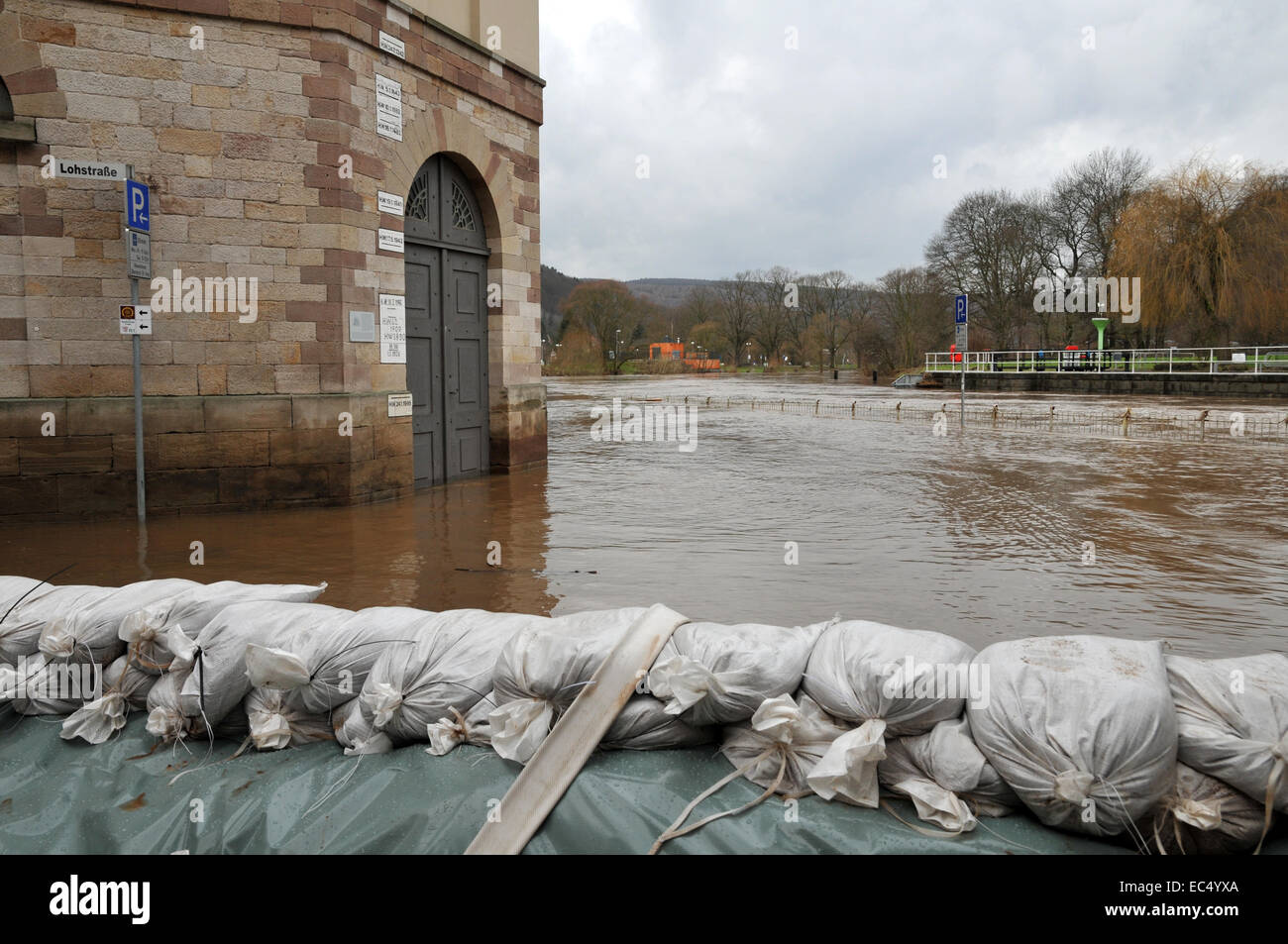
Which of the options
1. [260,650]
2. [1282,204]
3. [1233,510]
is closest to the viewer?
[260,650]

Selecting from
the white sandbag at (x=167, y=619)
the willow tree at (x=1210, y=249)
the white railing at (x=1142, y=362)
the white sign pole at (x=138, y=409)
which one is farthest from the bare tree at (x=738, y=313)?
the white sandbag at (x=167, y=619)

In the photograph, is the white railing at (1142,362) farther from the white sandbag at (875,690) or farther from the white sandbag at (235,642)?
the white sandbag at (235,642)

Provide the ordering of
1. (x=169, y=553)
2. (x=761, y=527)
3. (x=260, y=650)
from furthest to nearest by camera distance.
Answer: (x=761, y=527)
(x=169, y=553)
(x=260, y=650)

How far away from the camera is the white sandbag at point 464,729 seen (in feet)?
10.8

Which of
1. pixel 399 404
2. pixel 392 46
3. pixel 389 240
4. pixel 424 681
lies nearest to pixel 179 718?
pixel 424 681

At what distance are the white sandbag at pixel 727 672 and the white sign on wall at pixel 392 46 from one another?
9.24 m

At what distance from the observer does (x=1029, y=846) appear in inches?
106

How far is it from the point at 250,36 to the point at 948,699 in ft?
31.2

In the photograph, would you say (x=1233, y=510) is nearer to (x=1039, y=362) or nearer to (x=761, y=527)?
(x=761, y=527)

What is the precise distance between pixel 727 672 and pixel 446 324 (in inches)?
384
